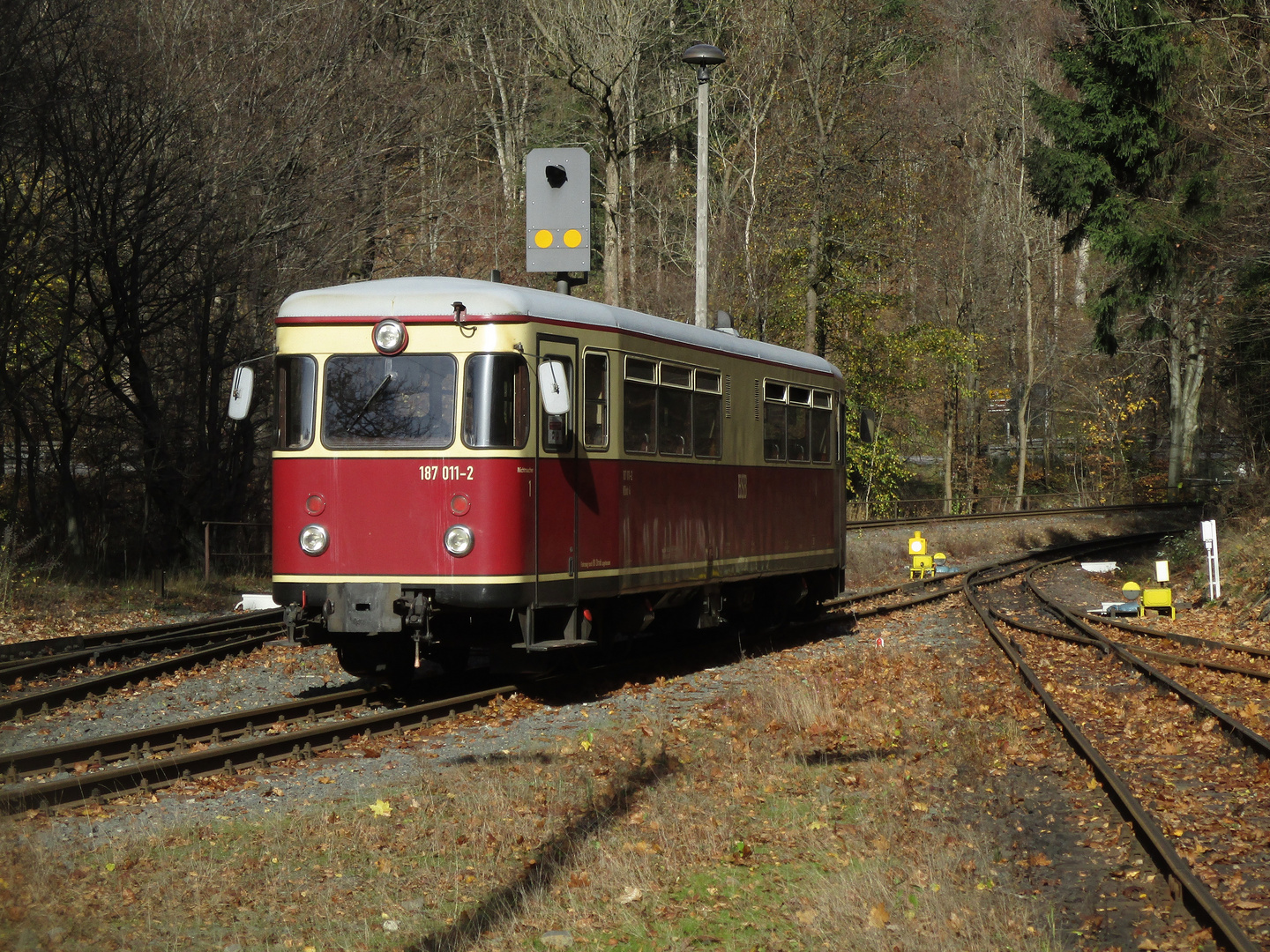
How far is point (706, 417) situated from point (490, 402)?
11.8 ft

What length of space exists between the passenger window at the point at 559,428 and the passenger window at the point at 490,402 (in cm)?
36

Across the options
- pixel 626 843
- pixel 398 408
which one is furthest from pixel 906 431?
pixel 626 843

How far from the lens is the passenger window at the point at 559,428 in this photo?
444 inches

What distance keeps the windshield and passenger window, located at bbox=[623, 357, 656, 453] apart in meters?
1.92

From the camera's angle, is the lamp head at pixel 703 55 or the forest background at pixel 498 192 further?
the forest background at pixel 498 192

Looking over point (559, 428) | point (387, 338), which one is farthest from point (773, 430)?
point (387, 338)

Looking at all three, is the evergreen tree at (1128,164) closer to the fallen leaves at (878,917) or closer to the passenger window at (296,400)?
the passenger window at (296,400)

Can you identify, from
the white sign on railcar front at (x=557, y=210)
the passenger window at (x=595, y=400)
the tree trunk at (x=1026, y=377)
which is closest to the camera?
the passenger window at (x=595, y=400)

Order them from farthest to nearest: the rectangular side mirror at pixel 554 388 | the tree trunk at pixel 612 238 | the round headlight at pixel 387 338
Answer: the tree trunk at pixel 612 238 < the round headlight at pixel 387 338 < the rectangular side mirror at pixel 554 388

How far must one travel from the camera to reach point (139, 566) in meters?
22.7

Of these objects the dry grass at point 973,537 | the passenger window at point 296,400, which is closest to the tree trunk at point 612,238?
the dry grass at point 973,537

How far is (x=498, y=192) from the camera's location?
34875mm

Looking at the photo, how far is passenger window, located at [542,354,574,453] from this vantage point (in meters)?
11.3

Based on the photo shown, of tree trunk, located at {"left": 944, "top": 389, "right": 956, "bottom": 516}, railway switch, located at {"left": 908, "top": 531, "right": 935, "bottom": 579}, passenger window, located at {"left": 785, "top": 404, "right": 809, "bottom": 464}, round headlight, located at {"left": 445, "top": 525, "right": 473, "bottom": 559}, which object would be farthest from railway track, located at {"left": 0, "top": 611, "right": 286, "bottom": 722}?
tree trunk, located at {"left": 944, "top": 389, "right": 956, "bottom": 516}
